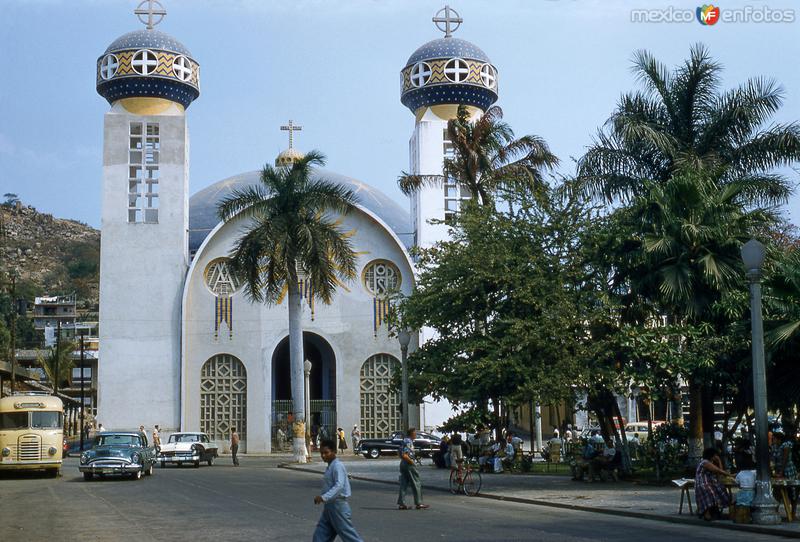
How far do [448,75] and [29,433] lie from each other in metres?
28.0

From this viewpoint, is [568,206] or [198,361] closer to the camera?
[568,206]

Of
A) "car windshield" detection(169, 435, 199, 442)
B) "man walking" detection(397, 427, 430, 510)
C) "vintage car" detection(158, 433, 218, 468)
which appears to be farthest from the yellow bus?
"man walking" detection(397, 427, 430, 510)

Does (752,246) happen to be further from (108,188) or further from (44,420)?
(108,188)

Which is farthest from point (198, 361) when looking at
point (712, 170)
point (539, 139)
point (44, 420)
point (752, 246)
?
point (752, 246)

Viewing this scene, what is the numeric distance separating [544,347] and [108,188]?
30213 millimetres

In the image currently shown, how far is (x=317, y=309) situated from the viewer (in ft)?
159

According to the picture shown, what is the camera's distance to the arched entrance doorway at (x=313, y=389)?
155ft

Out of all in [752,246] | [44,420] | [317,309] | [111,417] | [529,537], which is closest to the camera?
[529,537]

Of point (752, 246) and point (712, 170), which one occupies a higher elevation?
point (712, 170)

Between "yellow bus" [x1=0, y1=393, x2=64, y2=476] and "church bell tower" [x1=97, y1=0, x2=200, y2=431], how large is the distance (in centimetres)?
1608

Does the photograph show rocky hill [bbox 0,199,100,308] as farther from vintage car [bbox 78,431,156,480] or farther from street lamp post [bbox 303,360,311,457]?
vintage car [bbox 78,431,156,480]

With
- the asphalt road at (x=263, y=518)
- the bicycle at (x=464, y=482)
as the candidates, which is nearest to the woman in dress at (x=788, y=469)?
the asphalt road at (x=263, y=518)

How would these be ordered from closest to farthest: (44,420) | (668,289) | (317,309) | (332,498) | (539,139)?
(332,498) → (668,289) → (44,420) → (539,139) → (317,309)

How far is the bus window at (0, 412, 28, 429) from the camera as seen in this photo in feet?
94.1
